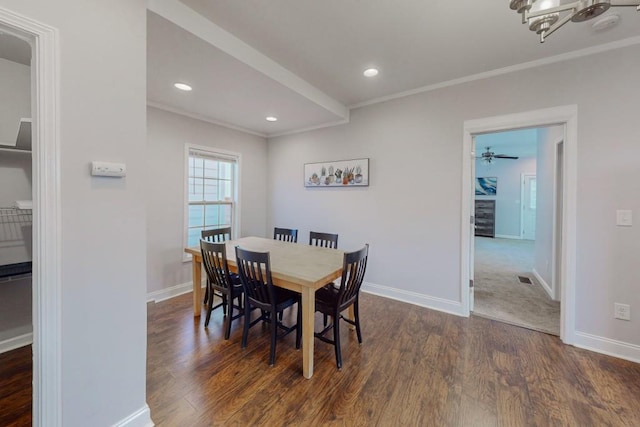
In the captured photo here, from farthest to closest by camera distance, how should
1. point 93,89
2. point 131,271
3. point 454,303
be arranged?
point 454,303 < point 131,271 < point 93,89

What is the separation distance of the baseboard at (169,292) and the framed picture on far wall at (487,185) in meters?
9.27

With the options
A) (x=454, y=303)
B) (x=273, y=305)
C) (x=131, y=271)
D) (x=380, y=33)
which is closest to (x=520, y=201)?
(x=454, y=303)

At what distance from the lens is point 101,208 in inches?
50.8

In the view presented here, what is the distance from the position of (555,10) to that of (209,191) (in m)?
3.96

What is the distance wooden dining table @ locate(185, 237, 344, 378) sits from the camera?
74.5 inches

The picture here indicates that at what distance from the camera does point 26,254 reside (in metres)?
2.25

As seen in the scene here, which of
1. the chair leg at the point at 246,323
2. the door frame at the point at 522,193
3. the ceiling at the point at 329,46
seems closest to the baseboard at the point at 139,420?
the chair leg at the point at 246,323

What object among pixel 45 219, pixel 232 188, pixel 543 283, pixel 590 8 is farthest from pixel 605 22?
pixel 232 188

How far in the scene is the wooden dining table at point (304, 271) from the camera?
189 centimetres

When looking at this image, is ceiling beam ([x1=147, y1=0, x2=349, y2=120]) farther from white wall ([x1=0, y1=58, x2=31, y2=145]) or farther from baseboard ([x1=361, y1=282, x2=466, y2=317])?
baseboard ([x1=361, y1=282, x2=466, y2=317])

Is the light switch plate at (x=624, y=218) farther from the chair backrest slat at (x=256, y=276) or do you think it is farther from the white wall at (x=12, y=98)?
the white wall at (x=12, y=98)

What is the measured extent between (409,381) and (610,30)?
3094mm

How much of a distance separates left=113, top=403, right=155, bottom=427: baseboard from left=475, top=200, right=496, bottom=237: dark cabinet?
978cm

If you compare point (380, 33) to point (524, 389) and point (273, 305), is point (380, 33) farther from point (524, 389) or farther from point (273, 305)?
point (524, 389)
